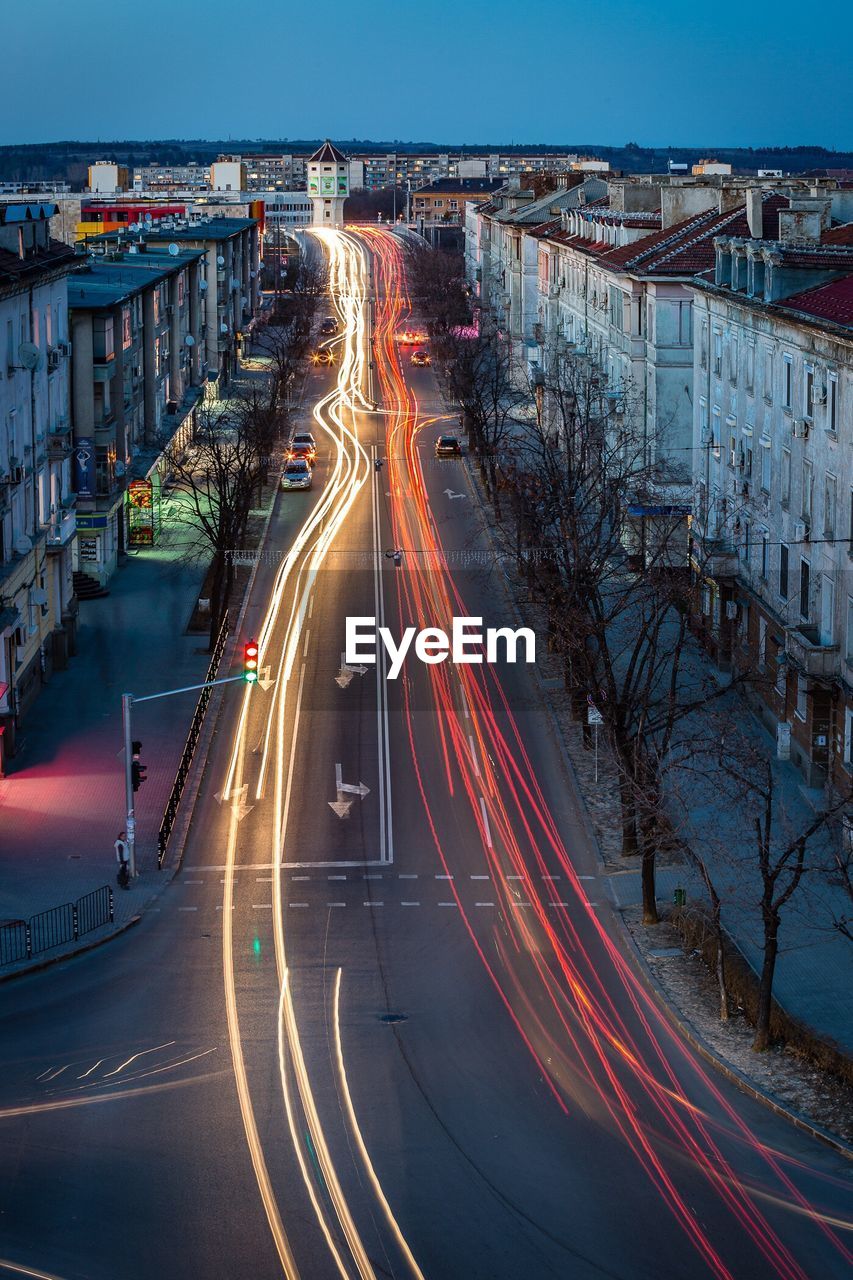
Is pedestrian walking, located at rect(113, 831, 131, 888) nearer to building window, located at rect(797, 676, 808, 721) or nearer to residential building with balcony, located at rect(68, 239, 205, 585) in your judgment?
building window, located at rect(797, 676, 808, 721)

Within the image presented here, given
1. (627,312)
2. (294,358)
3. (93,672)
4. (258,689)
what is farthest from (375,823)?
(294,358)

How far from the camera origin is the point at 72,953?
3378 cm

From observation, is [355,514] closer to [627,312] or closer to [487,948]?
[627,312]

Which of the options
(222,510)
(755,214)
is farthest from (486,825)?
(755,214)

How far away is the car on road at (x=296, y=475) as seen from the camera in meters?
82.2

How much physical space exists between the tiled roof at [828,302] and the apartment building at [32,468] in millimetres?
19069

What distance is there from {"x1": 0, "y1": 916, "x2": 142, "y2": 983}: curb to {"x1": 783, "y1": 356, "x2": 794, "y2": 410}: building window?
19810 mm

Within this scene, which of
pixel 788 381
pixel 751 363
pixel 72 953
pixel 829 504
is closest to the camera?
pixel 72 953

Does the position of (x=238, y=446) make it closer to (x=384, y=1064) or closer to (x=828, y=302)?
(x=828, y=302)

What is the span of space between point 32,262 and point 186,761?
17160 mm

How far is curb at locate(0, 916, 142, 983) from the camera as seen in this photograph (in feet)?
107

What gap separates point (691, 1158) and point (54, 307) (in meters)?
38.6

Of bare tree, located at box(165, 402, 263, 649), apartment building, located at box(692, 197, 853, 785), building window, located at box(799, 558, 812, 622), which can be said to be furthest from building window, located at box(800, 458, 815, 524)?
bare tree, located at box(165, 402, 263, 649)

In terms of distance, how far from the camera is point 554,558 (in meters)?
47.1
